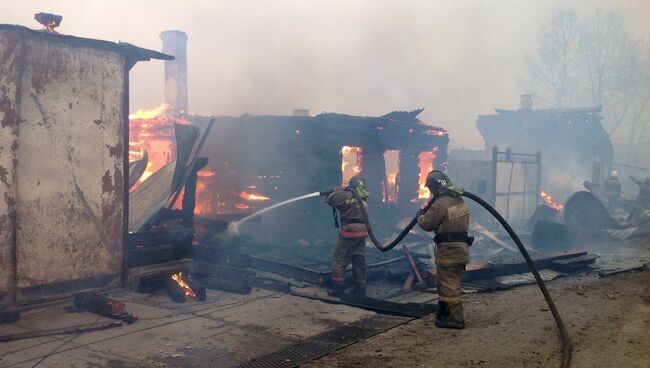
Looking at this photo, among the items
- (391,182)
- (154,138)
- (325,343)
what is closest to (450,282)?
(325,343)

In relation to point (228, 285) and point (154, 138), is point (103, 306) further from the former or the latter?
point (154, 138)

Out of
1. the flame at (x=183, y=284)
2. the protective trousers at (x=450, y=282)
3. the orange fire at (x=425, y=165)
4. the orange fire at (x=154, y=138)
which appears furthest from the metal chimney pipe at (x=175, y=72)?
the protective trousers at (x=450, y=282)

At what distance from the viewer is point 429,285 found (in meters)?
8.98

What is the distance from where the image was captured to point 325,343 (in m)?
5.53

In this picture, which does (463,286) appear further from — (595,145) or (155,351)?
(595,145)

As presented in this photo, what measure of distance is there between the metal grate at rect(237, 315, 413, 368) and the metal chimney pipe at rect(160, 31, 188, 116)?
19028mm

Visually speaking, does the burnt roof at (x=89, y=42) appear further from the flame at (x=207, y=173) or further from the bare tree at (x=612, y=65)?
the bare tree at (x=612, y=65)

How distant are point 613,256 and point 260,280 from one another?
8462 mm

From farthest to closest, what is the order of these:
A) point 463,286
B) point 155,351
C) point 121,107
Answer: point 463,286 < point 121,107 < point 155,351

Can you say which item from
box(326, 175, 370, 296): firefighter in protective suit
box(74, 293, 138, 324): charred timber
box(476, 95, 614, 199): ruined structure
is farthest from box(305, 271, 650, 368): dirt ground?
box(476, 95, 614, 199): ruined structure

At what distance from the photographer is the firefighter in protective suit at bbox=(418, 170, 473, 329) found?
6102 millimetres

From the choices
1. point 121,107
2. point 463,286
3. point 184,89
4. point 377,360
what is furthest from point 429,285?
point 184,89

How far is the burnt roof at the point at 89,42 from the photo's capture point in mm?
6500

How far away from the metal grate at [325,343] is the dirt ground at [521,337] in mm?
161
